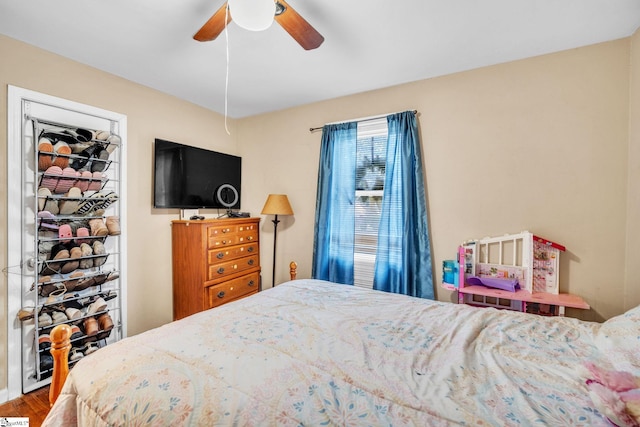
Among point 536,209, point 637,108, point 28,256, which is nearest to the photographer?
point 637,108

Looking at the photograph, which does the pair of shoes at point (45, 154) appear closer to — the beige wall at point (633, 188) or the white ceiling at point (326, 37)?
the white ceiling at point (326, 37)

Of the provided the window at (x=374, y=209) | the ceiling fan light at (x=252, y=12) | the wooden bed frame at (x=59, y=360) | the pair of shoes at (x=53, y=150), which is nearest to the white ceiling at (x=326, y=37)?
the ceiling fan light at (x=252, y=12)

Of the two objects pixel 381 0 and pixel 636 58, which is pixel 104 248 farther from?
pixel 636 58

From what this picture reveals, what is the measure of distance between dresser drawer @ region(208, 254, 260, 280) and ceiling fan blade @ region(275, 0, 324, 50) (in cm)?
223

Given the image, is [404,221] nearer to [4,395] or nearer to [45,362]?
[45,362]

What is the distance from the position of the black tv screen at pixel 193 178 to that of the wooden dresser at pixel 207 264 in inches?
12.5

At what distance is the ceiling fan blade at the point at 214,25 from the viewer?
1.48 meters

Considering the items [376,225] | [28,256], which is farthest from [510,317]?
[28,256]

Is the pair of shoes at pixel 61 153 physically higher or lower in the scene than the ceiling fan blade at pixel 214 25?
lower

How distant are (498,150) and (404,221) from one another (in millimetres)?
985

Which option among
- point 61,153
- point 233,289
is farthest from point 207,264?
point 61,153

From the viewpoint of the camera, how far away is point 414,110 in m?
2.67

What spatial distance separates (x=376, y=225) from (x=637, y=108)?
81.0 inches

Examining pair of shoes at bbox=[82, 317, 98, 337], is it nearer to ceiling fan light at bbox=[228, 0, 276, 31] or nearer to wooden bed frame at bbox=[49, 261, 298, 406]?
wooden bed frame at bbox=[49, 261, 298, 406]
